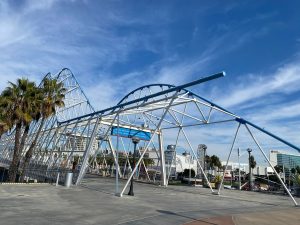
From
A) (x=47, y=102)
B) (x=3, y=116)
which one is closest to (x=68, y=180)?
(x=47, y=102)

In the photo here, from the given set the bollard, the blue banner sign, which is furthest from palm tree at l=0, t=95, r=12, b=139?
the bollard

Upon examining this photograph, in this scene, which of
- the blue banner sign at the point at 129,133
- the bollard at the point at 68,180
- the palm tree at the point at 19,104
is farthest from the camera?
the blue banner sign at the point at 129,133

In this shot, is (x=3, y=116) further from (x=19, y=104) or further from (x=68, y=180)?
(x=68, y=180)

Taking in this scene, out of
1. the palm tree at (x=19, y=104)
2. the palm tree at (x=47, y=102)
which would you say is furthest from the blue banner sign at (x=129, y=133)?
the palm tree at (x=19, y=104)

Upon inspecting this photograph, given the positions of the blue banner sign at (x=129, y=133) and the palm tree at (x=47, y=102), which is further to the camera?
the blue banner sign at (x=129, y=133)

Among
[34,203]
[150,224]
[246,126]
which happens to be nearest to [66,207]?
[34,203]

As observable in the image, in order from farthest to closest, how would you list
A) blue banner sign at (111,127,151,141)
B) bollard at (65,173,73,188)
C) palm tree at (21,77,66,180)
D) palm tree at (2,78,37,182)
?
blue banner sign at (111,127,151,141) → palm tree at (21,77,66,180) → palm tree at (2,78,37,182) → bollard at (65,173,73,188)

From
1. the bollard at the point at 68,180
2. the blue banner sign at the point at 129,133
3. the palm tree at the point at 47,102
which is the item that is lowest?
the bollard at the point at 68,180

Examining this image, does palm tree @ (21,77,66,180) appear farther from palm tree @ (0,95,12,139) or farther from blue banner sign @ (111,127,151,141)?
blue banner sign @ (111,127,151,141)

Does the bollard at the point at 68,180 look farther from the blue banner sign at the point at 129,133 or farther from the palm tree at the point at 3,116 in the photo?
the palm tree at the point at 3,116

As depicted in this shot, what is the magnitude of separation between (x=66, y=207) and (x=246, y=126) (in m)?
15.0

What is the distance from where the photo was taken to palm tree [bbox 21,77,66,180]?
108 ft

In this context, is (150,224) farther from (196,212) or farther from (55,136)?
(55,136)

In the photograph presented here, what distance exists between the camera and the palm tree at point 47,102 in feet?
108
